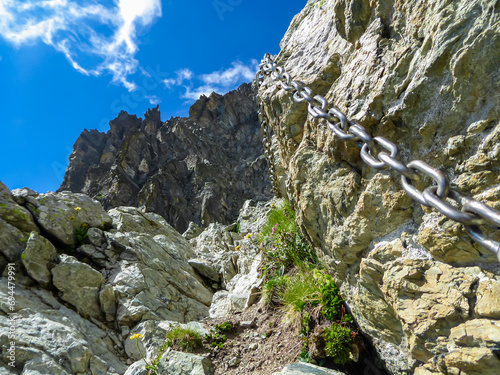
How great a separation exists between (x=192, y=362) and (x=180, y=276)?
6.93 m

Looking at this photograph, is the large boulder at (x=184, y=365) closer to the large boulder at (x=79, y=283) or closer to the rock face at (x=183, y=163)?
the large boulder at (x=79, y=283)

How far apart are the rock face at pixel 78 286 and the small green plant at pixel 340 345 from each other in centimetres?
508

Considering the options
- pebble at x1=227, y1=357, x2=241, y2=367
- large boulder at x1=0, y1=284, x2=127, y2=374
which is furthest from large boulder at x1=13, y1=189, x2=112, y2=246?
pebble at x1=227, y1=357, x2=241, y2=367

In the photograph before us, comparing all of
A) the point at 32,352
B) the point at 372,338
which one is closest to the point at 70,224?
the point at 32,352

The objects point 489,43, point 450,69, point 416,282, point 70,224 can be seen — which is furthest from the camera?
point 70,224

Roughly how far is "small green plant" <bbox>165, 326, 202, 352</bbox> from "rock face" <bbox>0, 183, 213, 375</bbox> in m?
2.17

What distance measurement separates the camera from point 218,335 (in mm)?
4973

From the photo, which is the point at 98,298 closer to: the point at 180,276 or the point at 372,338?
the point at 180,276

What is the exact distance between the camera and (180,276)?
425 inches

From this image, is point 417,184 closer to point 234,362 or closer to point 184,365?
point 234,362

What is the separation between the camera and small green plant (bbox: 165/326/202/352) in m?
4.72

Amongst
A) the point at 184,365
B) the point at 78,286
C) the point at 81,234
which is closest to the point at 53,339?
the point at 78,286

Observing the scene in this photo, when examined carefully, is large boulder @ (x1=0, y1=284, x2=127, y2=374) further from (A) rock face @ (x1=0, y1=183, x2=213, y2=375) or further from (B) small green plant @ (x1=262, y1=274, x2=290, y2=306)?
(B) small green plant @ (x1=262, y1=274, x2=290, y2=306)

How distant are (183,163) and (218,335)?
70689 millimetres
